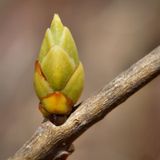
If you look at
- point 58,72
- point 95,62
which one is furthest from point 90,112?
point 95,62

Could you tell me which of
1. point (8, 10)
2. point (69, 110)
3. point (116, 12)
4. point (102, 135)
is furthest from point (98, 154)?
point (69, 110)

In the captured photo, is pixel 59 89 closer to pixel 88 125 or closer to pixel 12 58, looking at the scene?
pixel 88 125

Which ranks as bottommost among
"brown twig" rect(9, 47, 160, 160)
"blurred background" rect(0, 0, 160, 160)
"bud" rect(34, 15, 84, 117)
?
"brown twig" rect(9, 47, 160, 160)

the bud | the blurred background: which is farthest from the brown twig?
the blurred background

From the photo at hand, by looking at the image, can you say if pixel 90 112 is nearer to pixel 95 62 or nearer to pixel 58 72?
pixel 58 72

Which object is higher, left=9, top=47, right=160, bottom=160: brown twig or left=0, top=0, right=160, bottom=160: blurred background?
left=0, top=0, right=160, bottom=160: blurred background

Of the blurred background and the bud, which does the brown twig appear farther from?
the blurred background

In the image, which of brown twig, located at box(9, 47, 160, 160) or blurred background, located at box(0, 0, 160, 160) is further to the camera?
blurred background, located at box(0, 0, 160, 160)
